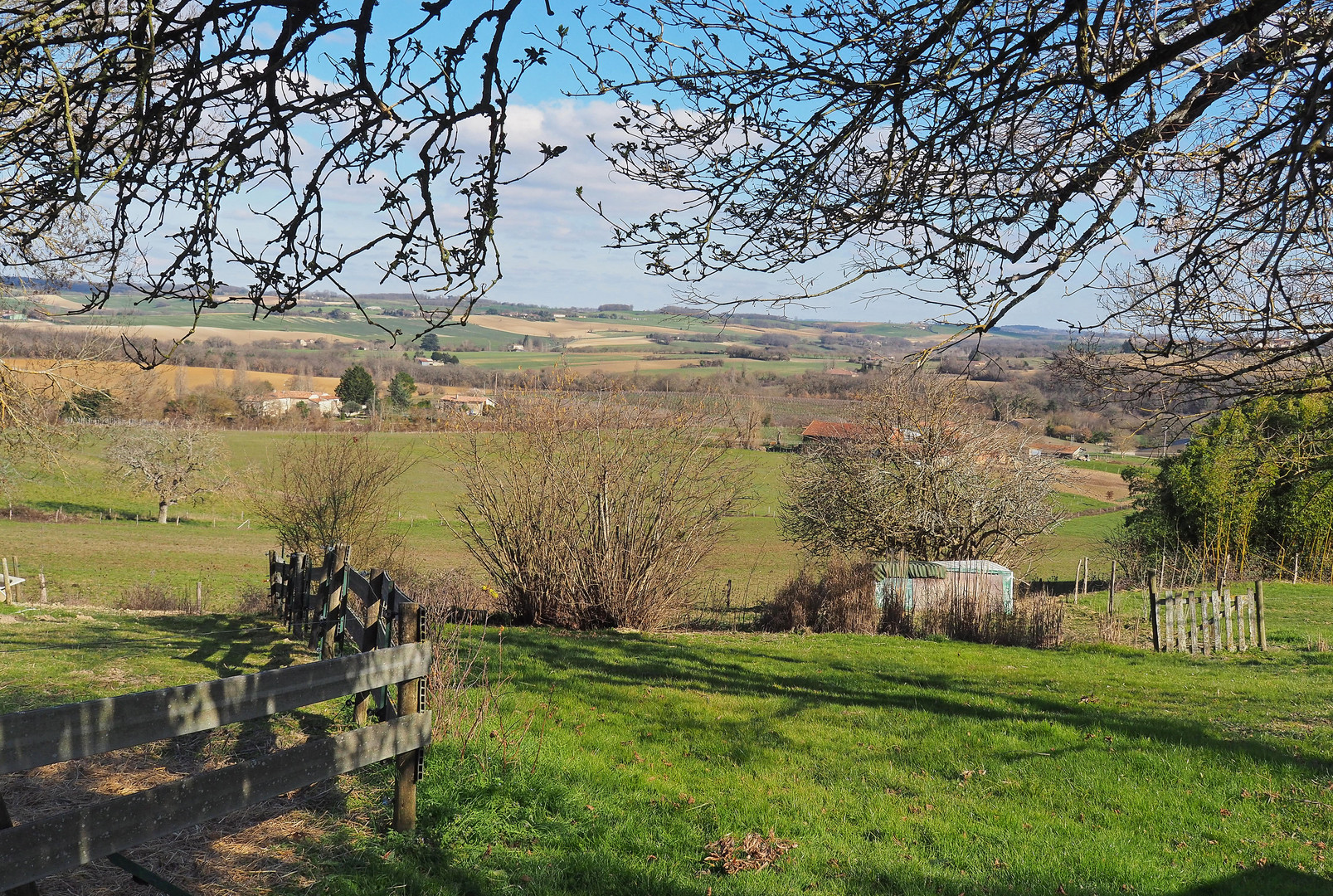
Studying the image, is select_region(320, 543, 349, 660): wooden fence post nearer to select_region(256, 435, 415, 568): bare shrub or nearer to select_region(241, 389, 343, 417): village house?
select_region(256, 435, 415, 568): bare shrub

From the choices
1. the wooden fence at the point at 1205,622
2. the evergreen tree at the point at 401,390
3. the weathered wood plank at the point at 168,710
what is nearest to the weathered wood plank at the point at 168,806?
the weathered wood plank at the point at 168,710

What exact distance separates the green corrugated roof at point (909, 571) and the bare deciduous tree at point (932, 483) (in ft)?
10.6

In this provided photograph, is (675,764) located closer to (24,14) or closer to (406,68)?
(406,68)

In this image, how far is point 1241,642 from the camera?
14258 mm

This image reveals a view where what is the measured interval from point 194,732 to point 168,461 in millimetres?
45160

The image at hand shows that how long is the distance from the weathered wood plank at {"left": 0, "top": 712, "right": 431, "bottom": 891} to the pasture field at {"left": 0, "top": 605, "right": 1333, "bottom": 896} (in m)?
0.53

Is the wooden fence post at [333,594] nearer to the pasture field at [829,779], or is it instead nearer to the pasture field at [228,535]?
the pasture field at [829,779]

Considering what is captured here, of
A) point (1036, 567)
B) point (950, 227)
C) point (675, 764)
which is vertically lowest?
point (1036, 567)

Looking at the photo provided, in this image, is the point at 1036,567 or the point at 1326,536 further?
the point at 1036,567

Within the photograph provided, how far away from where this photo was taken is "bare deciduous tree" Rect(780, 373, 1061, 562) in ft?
65.9

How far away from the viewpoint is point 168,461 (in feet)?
140

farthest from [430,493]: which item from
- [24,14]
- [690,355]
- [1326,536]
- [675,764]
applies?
[24,14]

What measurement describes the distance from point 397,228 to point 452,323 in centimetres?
33

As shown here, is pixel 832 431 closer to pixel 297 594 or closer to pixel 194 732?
pixel 297 594
